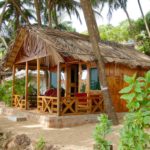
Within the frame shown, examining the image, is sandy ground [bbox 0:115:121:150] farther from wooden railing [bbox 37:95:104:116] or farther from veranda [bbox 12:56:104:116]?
veranda [bbox 12:56:104:116]

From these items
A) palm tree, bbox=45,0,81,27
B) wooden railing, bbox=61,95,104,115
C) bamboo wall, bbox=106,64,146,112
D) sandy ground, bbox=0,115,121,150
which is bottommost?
sandy ground, bbox=0,115,121,150

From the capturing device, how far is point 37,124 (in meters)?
10.8

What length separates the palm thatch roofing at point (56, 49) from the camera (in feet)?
35.1

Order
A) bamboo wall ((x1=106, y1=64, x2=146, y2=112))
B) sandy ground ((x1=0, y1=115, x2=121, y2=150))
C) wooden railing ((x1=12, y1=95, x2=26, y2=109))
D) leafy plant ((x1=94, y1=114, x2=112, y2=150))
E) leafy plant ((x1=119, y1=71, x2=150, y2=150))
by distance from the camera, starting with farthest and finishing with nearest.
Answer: wooden railing ((x1=12, y1=95, x2=26, y2=109)) < bamboo wall ((x1=106, y1=64, x2=146, y2=112)) < sandy ground ((x1=0, y1=115, x2=121, y2=150)) < leafy plant ((x1=94, y1=114, x2=112, y2=150)) < leafy plant ((x1=119, y1=71, x2=150, y2=150))

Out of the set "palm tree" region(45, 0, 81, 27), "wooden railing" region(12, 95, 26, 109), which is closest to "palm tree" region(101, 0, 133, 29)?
"palm tree" region(45, 0, 81, 27)

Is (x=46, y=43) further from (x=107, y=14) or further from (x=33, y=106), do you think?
(x=107, y=14)

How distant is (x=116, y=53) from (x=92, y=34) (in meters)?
2.65

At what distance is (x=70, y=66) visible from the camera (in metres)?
14.2

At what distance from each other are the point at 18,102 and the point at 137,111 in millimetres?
11104

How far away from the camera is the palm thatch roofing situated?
35.1ft

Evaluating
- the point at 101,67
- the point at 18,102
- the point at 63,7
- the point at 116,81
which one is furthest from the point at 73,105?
the point at 63,7

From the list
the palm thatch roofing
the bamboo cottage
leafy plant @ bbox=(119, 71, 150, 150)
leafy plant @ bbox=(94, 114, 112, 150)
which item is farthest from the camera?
the bamboo cottage

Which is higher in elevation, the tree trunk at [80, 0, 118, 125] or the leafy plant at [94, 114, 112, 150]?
the tree trunk at [80, 0, 118, 125]

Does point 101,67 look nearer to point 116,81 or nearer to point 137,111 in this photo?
point 116,81
